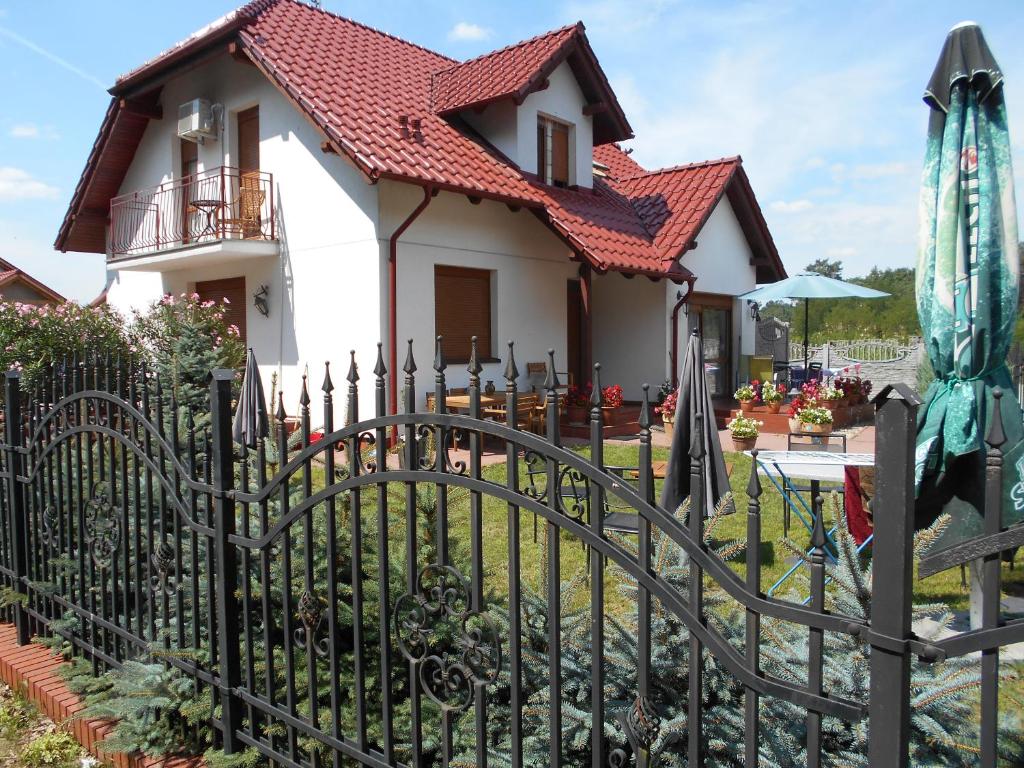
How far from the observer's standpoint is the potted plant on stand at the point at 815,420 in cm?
1054

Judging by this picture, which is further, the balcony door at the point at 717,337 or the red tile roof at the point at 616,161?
the red tile roof at the point at 616,161

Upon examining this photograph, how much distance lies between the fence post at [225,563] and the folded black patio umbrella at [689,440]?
192 cm

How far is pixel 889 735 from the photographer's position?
125cm

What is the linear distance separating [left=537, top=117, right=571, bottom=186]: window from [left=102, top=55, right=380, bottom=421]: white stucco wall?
4.19 meters

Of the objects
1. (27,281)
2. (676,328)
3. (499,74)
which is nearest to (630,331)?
(676,328)

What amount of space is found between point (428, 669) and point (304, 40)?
13.2 m

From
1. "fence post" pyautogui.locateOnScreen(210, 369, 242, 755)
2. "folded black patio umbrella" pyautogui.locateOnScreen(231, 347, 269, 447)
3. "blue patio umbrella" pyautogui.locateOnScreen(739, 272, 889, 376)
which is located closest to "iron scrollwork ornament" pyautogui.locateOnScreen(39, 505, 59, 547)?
"folded black patio umbrella" pyautogui.locateOnScreen(231, 347, 269, 447)

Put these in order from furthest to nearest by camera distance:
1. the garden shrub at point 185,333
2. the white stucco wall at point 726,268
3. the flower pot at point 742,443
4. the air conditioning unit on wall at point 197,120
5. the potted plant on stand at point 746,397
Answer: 1. the white stucco wall at point 726,268
2. the air conditioning unit on wall at point 197,120
3. the potted plant on stand at point 746,397
4. the flower pot at point 742,443
5. the garden shrub at point 185,333

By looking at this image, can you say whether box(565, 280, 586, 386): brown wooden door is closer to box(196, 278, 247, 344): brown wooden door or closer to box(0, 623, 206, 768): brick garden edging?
box(196, 278, 247, 344): brown wooden door

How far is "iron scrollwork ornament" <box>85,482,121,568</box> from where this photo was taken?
3.13 meters

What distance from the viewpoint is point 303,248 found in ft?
38.5

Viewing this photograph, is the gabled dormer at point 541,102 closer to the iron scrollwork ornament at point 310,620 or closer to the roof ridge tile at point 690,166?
the roof ridge tile at point 690,166

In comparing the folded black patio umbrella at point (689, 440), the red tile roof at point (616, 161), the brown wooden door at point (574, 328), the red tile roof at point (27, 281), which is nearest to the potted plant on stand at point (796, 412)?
the brown wooden door at point (574, 328)

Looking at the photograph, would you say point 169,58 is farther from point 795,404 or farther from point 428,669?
point 428,669
